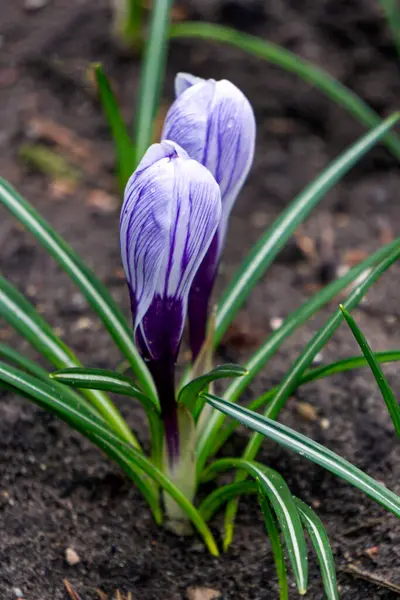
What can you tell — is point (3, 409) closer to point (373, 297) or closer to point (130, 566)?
point (130, 566)

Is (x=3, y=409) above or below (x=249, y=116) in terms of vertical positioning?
below

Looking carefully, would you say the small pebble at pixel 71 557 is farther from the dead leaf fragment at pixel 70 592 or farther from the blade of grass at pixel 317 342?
the blade of grass at pixel 317 342

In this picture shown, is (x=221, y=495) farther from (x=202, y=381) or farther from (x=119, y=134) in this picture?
(x=119, y=134)

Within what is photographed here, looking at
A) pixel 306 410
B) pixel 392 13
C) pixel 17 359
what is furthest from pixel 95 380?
pixel 392 13

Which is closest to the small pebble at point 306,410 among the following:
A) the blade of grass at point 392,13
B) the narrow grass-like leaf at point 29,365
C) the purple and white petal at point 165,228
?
the narrow grass-like leaf at point 29,365

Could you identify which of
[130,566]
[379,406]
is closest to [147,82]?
[379,406]

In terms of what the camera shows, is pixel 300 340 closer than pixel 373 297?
Yes

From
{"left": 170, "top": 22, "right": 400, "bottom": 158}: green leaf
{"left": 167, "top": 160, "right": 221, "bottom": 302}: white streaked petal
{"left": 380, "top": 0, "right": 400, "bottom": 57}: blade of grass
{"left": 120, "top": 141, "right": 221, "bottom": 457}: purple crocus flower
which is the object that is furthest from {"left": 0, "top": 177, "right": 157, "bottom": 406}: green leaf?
{"left": 380, "top": 0, "right": 400, "bottom": 57}: blade of grass
